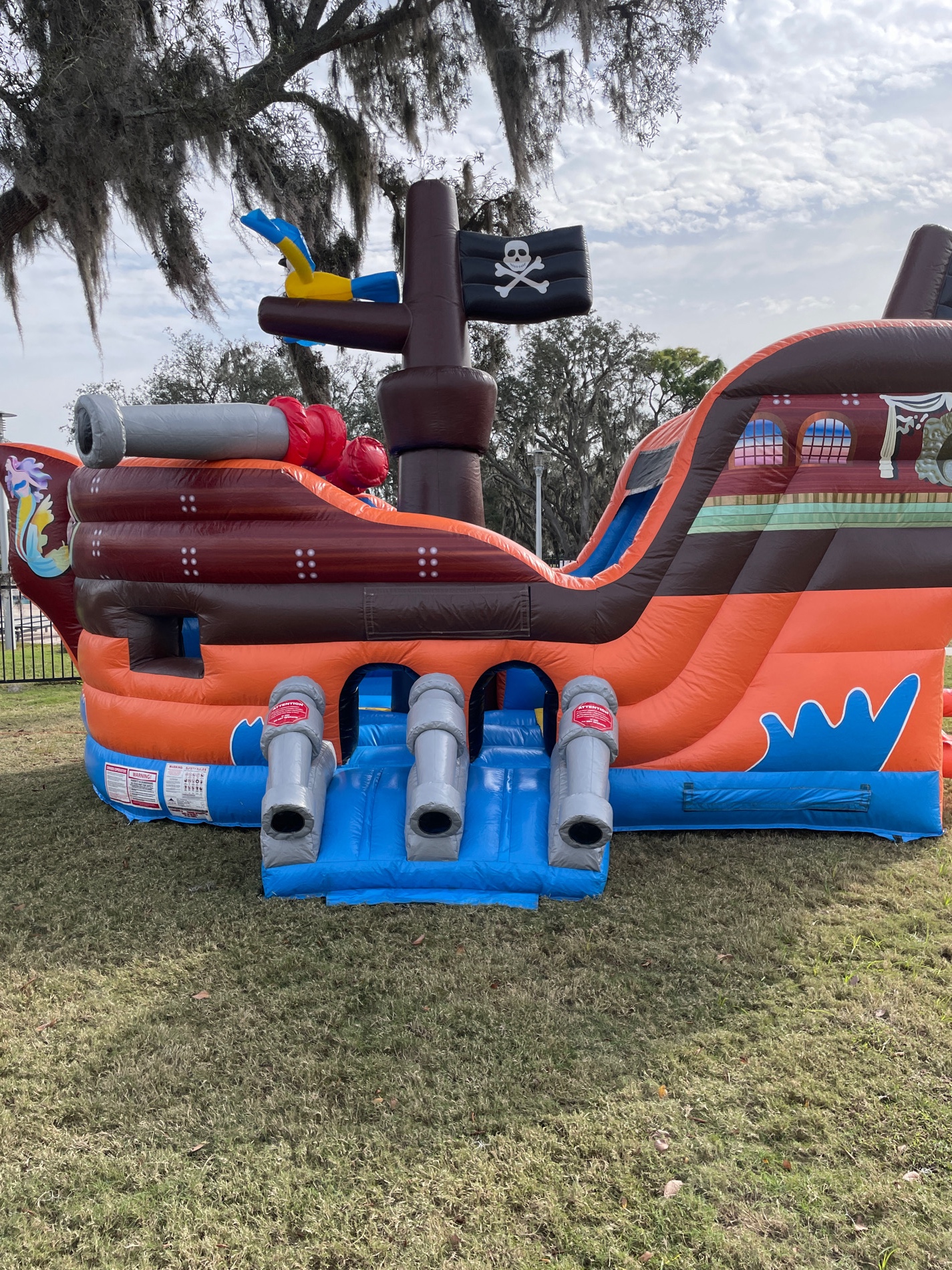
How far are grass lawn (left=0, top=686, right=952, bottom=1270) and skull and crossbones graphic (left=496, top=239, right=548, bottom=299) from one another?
3.58 meters

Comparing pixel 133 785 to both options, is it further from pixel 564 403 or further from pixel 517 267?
pixel 564 403

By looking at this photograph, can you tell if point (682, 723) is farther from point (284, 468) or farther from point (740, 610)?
point (284, 468)

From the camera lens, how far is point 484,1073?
101 inches

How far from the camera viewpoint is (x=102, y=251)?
349 inches

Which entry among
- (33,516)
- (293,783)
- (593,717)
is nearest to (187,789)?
(293,783)

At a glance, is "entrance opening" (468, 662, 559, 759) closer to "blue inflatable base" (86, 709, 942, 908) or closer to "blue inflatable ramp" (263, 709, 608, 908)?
"blue inflatable base" (86, 709, 942, 908)

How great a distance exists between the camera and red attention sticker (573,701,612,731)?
157 inches

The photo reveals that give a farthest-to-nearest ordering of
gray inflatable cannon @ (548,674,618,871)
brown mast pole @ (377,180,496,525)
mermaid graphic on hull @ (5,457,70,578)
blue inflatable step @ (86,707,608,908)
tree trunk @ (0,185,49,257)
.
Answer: tree trunk @ (0,185,49,257)
mermaid graphic on hull @ (5,457,70,578)
brown mast pole @ (377,180,496,525)
blue inflatable step @ (86,707,608,908)
gray inflatable cannon @ (548,674,618,871)

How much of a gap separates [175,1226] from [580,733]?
2.49 metres

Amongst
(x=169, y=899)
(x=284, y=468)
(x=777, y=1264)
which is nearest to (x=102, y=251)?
(x=284, y=468)

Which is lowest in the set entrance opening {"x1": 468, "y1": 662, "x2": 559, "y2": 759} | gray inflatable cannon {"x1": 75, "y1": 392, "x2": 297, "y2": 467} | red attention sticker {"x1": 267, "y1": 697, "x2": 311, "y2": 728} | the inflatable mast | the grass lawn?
the grass lawn

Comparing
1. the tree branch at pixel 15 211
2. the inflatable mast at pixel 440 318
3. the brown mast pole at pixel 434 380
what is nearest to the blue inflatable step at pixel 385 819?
the brown mast pole at pixel 434 380

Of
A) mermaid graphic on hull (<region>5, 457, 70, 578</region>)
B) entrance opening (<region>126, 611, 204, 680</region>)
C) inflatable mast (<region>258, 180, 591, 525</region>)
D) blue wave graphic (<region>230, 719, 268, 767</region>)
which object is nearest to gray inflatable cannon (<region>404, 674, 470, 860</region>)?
blue wave graphic (<region>230, 719, 268, 767</region>)

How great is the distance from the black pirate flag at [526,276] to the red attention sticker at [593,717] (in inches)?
102
